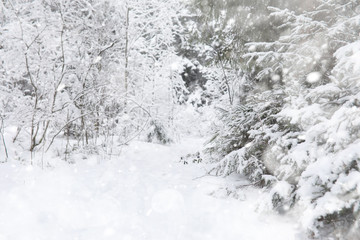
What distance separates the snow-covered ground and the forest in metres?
0.02

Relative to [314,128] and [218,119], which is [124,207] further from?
[218,119]

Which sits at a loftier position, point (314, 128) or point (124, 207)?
point (314, 128)

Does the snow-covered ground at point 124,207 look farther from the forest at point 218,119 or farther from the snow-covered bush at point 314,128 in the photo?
the snow-covered bush at point 314,128

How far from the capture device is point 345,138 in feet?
7.75

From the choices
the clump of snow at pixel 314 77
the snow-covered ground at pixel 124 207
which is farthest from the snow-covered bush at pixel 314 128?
the snow-covered ground at pixel 124 207

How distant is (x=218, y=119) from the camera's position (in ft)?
17.4

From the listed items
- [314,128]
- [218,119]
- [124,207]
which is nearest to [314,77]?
[314,128]

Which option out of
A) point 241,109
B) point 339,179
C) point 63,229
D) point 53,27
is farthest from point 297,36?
point 53,27

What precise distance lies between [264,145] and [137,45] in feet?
16.3

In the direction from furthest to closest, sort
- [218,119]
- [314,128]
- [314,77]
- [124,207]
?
[218,119], [124,207], [314,77], [314,128]

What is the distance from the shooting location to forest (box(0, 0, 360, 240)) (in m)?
2.59

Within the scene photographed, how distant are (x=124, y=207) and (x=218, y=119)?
2.57m

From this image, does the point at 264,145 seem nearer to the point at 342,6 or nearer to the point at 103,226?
the point at 342,6

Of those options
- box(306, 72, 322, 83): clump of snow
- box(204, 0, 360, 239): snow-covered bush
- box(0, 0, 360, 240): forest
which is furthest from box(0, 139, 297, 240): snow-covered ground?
box(306, 72, 322, 83): clump of snow
